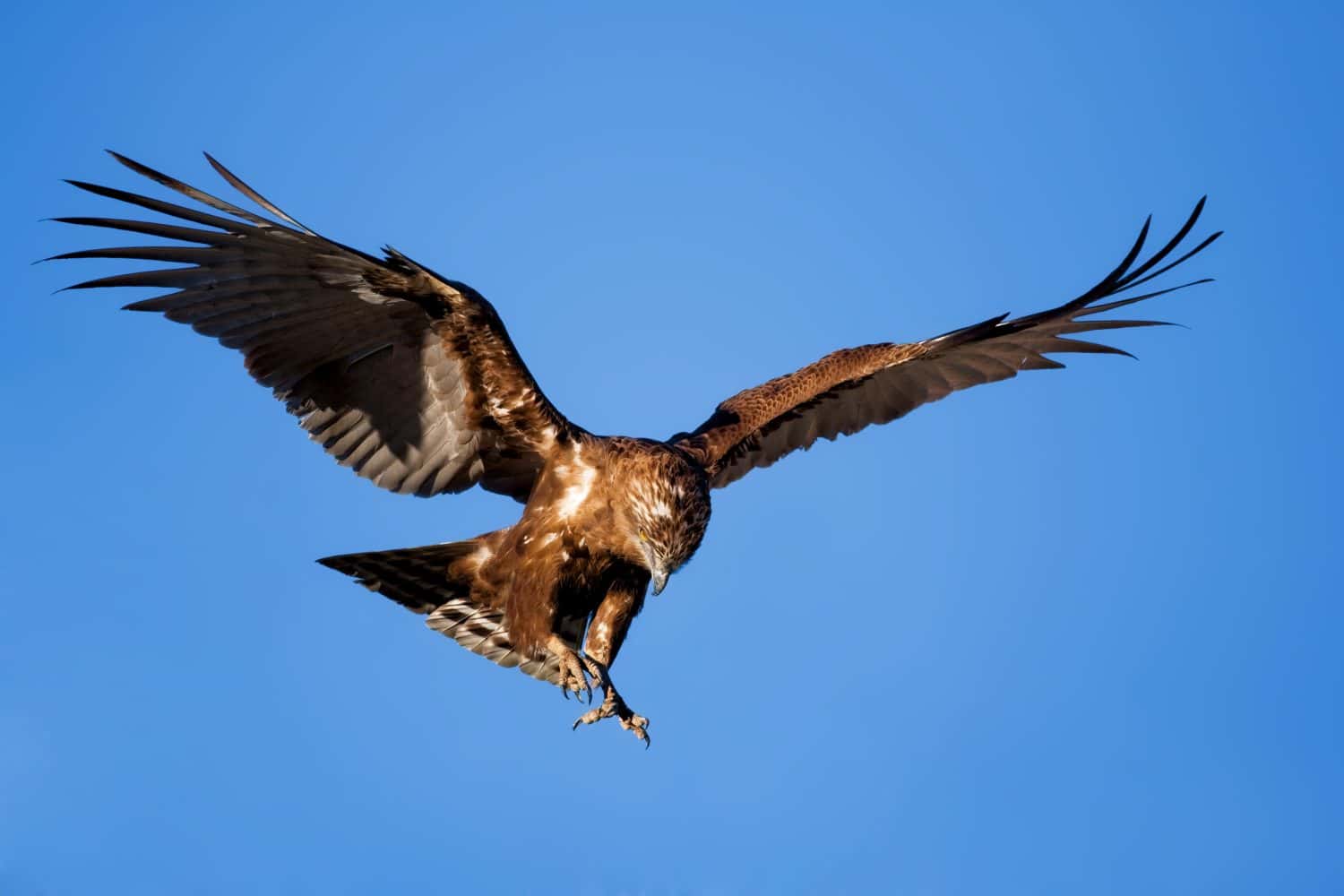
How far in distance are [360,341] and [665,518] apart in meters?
1.89

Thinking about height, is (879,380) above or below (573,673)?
above

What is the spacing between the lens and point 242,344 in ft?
25.4

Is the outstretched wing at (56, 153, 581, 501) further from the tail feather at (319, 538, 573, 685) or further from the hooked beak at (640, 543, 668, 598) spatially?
the hooked beak at (640, 543, 668, 598)

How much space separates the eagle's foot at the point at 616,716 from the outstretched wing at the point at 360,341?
1430 mm

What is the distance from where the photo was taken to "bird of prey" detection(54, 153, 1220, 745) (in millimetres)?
7504

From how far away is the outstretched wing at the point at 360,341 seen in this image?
7.35 metres

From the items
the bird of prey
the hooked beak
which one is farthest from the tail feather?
the hooked beak

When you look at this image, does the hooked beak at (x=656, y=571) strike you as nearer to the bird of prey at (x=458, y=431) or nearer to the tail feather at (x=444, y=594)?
the bird of prey at (x=458, y=431)

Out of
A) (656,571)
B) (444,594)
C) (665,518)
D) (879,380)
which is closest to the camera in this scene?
(665,518)

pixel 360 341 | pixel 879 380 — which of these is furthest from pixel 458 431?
pixel 879 380

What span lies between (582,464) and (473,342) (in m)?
0.94

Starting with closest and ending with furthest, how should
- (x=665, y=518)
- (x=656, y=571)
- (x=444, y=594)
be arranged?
(x=665, y=518)
(x=656, y=571)
(x=444, y=594)

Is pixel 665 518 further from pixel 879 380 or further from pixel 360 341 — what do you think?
pixel 879 380

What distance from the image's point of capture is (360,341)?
8023mm
